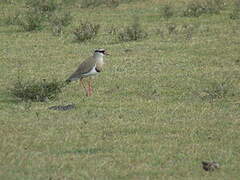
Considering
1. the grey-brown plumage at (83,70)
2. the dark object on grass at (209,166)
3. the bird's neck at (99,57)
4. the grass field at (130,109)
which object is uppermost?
the bird's neck at (99,57)

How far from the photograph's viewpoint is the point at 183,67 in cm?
1280

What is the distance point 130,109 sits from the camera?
385 inches

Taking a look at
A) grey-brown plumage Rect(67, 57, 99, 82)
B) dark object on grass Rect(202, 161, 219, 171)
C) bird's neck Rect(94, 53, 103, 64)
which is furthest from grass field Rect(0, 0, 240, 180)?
bird's neck Rect(94, 53, 103, 64)

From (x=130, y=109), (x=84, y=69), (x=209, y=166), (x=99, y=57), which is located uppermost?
(x=99, y=57)

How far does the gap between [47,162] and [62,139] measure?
961 millimetres

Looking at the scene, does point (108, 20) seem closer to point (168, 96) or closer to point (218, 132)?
point (168, 96)

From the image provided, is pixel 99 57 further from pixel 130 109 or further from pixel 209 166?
pixel 209 166

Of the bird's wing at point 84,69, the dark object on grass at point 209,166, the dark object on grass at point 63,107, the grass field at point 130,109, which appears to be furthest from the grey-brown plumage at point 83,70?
the dark object on grass at point 209,166

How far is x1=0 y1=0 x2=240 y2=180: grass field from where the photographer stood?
729cm

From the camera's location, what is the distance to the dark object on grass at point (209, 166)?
7.06 m

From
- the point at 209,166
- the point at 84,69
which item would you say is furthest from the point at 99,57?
the point at 209,166

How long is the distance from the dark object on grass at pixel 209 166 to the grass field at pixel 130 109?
0.06 meters

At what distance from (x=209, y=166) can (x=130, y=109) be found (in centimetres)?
286

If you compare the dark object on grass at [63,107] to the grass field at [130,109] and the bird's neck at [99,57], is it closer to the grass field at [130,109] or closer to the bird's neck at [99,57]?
the grass field at [130,109]
